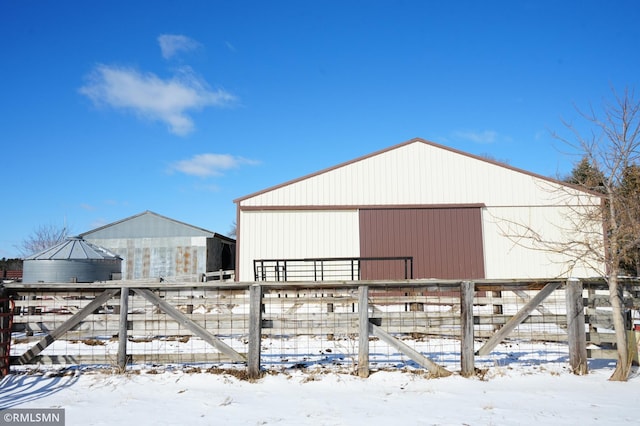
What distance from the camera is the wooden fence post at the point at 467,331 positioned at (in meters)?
6.24

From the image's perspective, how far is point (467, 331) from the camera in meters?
6.32

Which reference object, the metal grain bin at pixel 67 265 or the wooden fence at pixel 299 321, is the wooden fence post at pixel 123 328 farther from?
the metal grain bin at pixel 67 265

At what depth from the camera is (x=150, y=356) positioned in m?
6.39

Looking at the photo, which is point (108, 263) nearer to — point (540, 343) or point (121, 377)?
point (121, 377)

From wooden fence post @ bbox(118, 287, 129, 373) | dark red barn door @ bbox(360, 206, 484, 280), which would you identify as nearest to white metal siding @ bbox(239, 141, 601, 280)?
dark red barn door @ bbox(360, 206, 484, 280)

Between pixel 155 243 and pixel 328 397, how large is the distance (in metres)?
21.2

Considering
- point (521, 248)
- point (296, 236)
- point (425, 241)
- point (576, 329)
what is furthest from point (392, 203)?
point (576, 329)

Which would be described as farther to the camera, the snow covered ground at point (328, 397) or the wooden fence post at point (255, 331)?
the wooden fence post at point (255, 331)

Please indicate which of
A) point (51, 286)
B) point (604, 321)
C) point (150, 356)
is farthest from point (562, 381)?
point (51, 286)

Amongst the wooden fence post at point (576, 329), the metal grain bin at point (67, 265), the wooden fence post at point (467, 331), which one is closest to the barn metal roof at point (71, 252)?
the metal grain bin at point (67, 265)

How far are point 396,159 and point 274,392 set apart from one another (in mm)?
13867

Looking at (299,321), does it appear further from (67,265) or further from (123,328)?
(67,265)

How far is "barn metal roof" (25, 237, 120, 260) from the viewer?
726 inches

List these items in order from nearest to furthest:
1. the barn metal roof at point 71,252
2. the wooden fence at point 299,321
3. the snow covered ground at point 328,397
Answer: the snow covered ground at point 328,397 < the wooden fence at point 299,321 < the barn metal roof at point 71,252
